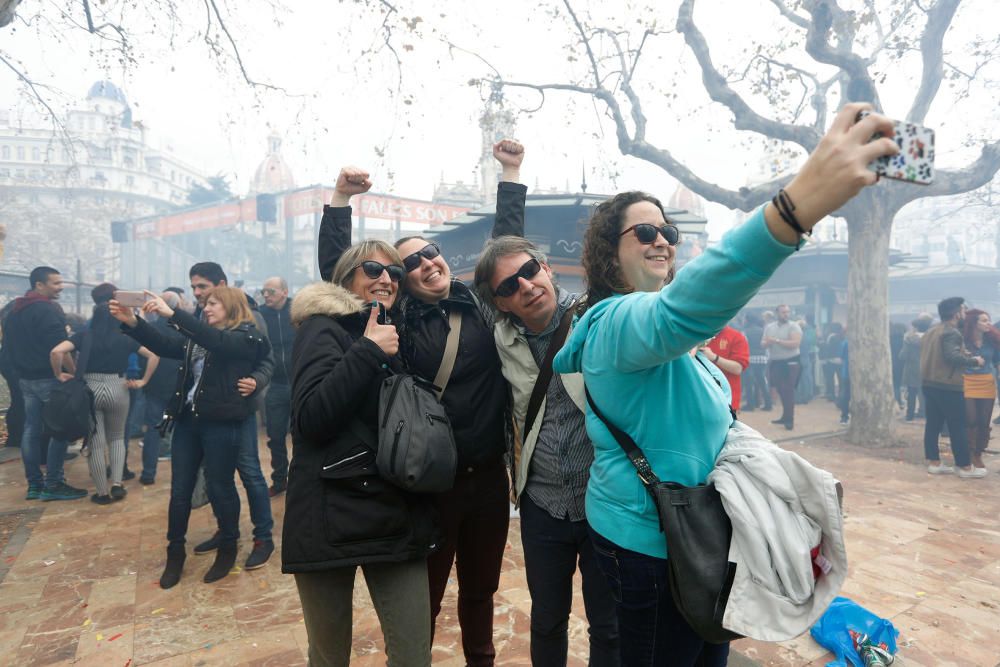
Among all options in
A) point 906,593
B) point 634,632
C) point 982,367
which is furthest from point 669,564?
point 982,367

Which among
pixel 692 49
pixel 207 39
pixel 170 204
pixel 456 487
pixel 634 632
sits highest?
pixel 170 204

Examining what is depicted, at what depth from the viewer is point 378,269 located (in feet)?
6.59

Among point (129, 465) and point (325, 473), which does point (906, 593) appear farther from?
point (129, 465)

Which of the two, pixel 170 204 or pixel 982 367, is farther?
pixel 170 204

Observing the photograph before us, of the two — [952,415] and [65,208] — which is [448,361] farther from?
[65,208]

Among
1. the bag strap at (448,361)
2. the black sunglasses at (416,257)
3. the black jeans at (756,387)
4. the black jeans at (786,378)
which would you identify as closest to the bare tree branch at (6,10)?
the black sunglasses at (416,257)

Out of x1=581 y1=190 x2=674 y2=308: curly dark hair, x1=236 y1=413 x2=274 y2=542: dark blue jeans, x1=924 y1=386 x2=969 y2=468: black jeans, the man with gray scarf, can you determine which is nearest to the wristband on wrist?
x1=581 y1=190 x2=674 y2=308: curly dark hair

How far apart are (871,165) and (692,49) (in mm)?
9569

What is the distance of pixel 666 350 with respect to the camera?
1.04 metres

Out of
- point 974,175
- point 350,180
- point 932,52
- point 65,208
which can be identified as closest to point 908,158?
point 350,180

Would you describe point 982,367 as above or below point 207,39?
below

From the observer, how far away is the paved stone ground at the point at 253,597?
9.52ft

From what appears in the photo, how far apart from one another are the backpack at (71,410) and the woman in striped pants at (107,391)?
0.05 meters

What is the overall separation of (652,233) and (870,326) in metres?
9.03
